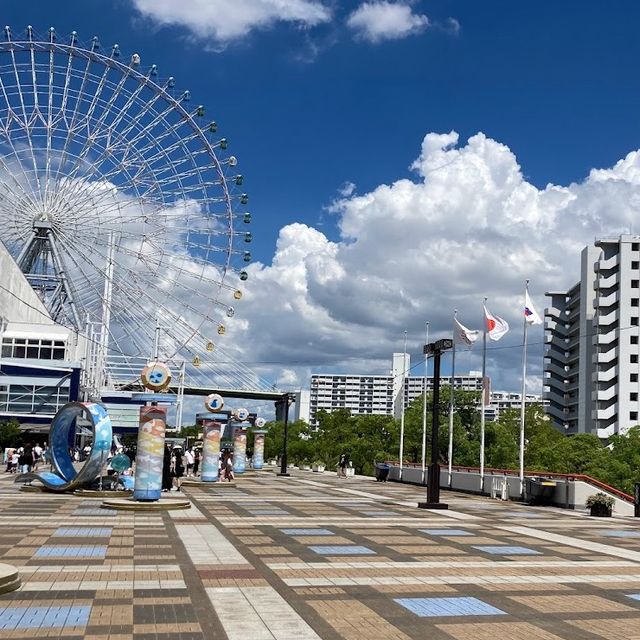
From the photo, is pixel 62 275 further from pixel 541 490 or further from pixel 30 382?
pixel 541 490

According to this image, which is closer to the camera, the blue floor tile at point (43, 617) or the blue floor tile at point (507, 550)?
the blue floor tile at point (43, 617)

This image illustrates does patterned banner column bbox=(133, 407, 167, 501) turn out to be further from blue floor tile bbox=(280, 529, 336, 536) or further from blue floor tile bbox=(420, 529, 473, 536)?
blue floor tile bbox=(420, 529, 473, 536)

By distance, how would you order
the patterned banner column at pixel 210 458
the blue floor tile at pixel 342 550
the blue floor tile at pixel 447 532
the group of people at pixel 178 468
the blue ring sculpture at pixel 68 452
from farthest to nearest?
the patterned banner column at pixel 210 458, the group of people at pixel 178 468, the blue ring sculpture at pixel 68 452, the blue floor tile at pixel 447 532, the blue floor tile at pixel 342 550

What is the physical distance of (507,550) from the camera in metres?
19.2

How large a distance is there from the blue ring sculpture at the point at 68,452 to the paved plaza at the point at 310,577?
19.4ft

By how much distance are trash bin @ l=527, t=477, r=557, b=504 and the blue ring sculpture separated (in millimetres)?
18686

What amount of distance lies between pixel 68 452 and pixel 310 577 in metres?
23.8

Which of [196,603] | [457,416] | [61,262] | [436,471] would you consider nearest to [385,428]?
[457,416]

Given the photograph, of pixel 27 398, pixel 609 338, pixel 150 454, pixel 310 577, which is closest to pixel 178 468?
pixel 150 454

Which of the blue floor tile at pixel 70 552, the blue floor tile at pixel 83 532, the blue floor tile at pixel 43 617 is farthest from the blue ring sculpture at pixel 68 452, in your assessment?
the blue floor tile at pixel 43 617

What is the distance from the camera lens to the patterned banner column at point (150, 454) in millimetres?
28750

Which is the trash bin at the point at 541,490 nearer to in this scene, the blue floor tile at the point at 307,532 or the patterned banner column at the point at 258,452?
the blue floor tile at the point at 307,532

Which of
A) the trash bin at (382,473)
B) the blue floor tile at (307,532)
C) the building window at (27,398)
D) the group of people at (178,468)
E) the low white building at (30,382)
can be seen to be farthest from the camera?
the building window at (27,398)

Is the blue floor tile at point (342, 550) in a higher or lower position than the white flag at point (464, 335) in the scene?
lower
